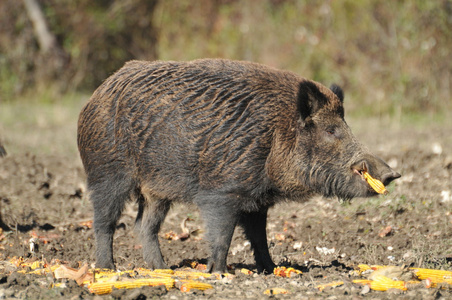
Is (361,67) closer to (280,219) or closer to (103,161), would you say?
(280,219)

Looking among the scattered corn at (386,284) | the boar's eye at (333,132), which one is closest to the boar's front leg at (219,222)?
the boar's eye at (333,132)

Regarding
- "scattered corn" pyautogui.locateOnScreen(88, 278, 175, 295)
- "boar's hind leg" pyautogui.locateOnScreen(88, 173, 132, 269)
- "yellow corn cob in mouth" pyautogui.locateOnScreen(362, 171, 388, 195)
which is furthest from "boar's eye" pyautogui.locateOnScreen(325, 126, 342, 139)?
"scattered corn" pyautogui.locateOnScreen(88, 278, 175, 295)

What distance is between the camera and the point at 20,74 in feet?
56.2

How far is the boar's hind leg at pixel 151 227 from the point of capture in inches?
232

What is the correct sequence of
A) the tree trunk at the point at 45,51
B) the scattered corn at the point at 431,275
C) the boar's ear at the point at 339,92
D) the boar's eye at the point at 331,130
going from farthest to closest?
the tree trunk at the point at 45,51 < the boar's ear at the point at 339,92 < the boar's eye at the point at 331,130 < the scattered corn at the point at 431,275

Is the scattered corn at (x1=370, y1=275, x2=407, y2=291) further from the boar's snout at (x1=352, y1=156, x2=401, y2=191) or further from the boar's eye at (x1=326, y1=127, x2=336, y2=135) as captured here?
the boar's eye at (x1=326, y1=127, x2=336, y2=135)

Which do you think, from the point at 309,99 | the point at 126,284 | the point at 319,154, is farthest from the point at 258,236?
the point at 126,284

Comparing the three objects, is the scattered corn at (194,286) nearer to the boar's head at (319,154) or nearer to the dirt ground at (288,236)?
the dirt ground at (288,236)

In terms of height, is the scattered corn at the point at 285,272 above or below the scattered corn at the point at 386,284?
below

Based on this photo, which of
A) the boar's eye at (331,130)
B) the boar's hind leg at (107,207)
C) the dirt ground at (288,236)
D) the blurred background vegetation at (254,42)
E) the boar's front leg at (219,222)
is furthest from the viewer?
the blurred background vegetation at (254,42)

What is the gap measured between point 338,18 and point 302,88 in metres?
10.2

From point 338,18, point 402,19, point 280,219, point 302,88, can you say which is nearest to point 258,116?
point 302,88

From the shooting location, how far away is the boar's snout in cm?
511

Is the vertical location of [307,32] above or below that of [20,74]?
above
